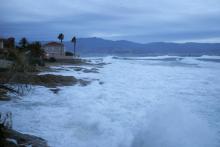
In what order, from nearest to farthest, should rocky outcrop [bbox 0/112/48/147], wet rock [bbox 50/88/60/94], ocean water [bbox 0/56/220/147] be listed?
rocky outcrop [bbox 0/112/48/147] → ocean water [bbox 0/56/220/147] → wet rock [bbox 50/88/60/94]

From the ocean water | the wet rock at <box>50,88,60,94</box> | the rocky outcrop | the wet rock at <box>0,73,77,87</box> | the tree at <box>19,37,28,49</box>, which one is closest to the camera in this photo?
the rocky outcrop

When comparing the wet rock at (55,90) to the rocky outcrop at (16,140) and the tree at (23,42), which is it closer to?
the rocky outcrop at (16,140)

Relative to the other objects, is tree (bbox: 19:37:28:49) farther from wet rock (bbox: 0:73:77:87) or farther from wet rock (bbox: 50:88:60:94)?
wet rock (bbox: 50:88:60:94)

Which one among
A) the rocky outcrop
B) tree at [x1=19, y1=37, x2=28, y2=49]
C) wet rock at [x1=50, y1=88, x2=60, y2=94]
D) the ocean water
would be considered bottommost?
→ the ocean water

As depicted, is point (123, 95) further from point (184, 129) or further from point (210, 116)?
point (184, 129)

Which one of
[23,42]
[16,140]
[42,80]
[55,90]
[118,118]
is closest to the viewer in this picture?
[16,140]

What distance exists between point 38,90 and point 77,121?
777cm

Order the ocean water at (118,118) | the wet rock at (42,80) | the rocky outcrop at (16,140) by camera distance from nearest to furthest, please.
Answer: the rocky outcrop at (16,140) → the ocean water at (118,118) → the wet rock at (42,80)

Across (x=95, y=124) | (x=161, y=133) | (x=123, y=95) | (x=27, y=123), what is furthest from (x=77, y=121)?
(x=123, y=95)

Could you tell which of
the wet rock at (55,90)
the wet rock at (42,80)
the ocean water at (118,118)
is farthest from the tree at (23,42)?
the ocean water at (118,118)

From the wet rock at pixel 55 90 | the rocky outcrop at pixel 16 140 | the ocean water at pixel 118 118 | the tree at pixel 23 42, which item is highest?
the tree at pixel 23 42


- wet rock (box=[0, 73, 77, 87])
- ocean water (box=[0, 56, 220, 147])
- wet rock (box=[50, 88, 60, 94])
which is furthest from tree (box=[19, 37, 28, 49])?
ocean water (box=[0, 56, 220, 147])

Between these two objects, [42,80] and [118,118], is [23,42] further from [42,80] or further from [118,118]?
[118,118]

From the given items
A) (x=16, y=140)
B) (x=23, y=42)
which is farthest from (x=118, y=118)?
(x=23, y=42)
